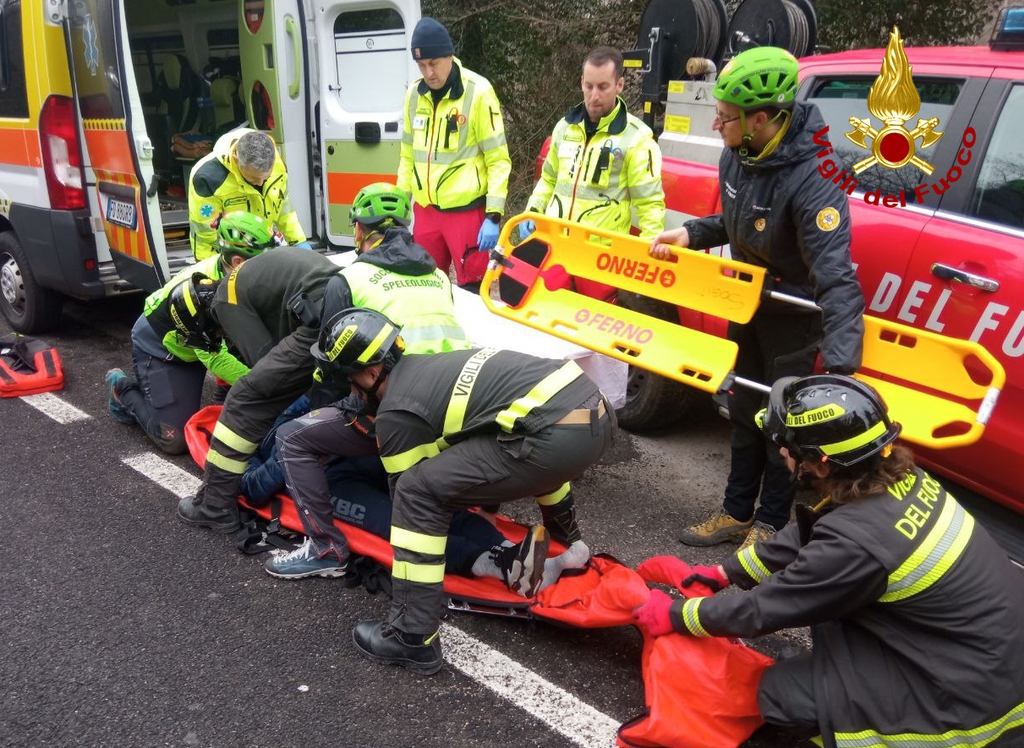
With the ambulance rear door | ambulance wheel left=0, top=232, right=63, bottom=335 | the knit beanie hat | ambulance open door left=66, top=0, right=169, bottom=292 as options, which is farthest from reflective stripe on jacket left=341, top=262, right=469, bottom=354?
ambulance wheel left=0, top=232, right=63, bottom=335

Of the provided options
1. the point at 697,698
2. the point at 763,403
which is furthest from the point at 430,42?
the point at 697,698

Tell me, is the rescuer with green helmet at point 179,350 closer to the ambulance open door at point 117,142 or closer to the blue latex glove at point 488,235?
the ambulance open door at point 117,142

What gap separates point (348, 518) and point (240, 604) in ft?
1.66

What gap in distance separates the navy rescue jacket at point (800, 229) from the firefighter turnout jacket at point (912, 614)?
72 centimetres

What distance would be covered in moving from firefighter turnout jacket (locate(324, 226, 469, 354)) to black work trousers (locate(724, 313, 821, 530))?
1.13 meters

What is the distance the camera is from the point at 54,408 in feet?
15.9

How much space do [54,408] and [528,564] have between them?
3287mm

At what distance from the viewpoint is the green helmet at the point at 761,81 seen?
9.16ft

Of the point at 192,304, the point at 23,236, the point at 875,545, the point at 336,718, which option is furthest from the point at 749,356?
the point at 23,236

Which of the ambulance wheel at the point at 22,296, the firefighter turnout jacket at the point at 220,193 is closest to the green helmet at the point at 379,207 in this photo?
the firefighter turnout jacket at the point at 220,193

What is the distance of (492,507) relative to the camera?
3455 millimetres

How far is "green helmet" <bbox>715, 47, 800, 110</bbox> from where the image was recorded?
2.79 meters

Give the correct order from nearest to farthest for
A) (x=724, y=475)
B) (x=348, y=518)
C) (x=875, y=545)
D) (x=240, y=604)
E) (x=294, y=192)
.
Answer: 1. (x=875, y=545)
2. (x=240, y=604)
3. (x=348, y=518)
4. (x=724, y=475)
5. (x=294, y=192)

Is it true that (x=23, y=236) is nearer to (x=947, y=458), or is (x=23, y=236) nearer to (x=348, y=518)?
(x=348, y=518)
